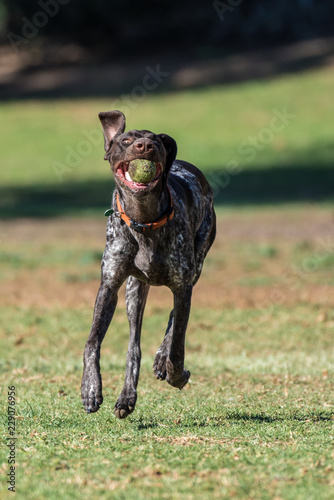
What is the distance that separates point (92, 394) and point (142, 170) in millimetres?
1586

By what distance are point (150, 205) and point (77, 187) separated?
23325mm

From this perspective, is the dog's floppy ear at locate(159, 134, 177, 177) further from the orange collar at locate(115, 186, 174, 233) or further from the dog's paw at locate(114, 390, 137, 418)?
the dog's paw at locate(114, 390, 137, 418)

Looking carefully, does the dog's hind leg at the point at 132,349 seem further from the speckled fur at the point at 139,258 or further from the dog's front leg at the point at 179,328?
the dog's front leg at the point at 179,328

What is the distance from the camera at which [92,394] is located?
6.38 m

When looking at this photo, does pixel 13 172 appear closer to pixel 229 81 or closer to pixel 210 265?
pixel 229 81

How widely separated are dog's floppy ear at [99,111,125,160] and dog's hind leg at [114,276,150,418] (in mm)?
1322

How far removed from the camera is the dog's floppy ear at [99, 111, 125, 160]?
6.79 meters

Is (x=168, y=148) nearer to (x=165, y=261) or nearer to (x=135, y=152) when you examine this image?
(x=135, y=152)

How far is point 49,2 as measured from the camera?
45.4 meters

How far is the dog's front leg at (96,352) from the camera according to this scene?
6.38 m

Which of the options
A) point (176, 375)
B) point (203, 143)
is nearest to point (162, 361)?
point (176, 375)

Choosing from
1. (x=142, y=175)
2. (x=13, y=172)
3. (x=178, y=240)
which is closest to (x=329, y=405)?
(x=178, y=240)

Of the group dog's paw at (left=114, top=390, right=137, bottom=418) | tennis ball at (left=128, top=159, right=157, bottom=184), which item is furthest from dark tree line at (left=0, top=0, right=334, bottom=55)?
dog's paw at (left=114, top=390, right=137, bottom=418)

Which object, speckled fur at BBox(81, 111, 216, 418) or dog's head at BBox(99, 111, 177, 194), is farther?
speckled fur at BBox(81, 111, 216, 418)
